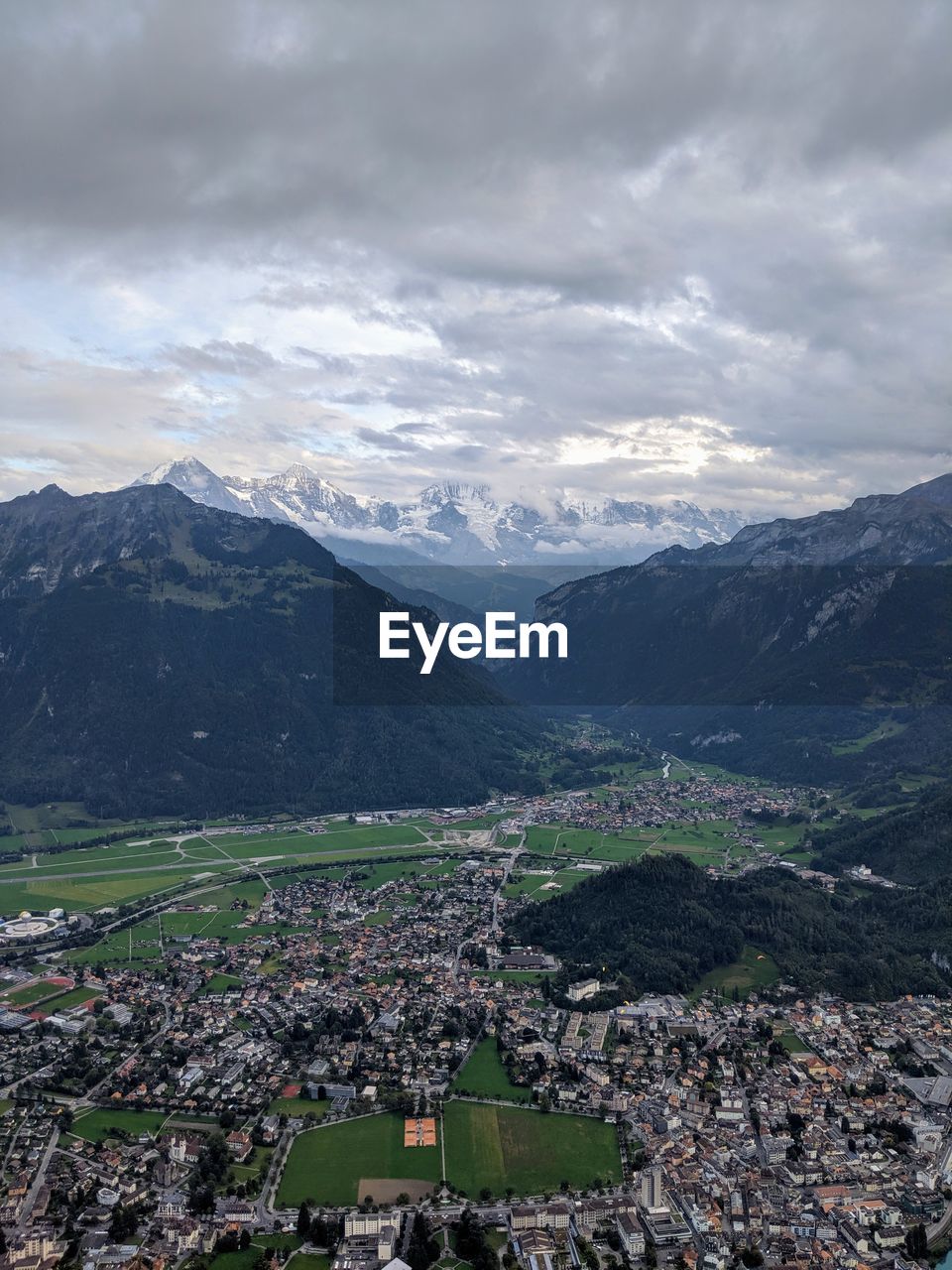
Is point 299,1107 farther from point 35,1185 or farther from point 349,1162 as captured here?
point 35,1185

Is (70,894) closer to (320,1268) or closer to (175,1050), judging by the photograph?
(175,1050)

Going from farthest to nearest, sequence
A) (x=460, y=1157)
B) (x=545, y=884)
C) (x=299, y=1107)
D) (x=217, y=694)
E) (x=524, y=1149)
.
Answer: (x=217, y=694), (x=545, y=884), (x=299, y=1107), (x=524, y=1149), (x=460, y=1157)

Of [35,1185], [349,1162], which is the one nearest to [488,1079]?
[349,1162]

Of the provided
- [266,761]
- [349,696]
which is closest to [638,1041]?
[266,761]

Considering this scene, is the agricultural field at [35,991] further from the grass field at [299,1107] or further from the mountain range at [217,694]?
the mountain range at [217,694]

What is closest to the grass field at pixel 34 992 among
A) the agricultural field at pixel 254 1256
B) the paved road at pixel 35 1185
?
the paved road at pixel 35 1185

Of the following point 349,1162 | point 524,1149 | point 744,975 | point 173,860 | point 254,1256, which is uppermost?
point 173,860
